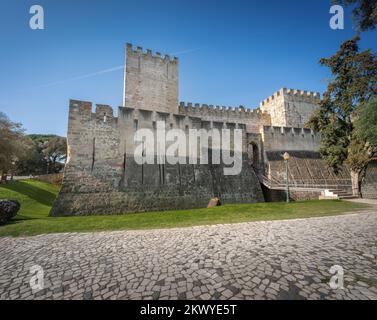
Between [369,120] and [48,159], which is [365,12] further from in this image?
[48,159]

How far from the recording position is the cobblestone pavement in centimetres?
240

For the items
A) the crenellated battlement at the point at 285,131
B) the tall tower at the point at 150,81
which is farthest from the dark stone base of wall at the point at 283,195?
the tall tower at the point at 150,81

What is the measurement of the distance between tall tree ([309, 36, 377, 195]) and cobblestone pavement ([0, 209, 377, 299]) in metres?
10.9

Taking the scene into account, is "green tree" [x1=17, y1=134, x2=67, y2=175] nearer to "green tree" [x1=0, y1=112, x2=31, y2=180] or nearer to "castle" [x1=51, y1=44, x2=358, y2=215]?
"green tree" [x1=0, y1=112, x2=31, y2=180]

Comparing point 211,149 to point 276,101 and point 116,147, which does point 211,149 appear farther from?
point 276,101

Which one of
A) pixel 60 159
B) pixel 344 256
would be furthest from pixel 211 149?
pixel 60 159

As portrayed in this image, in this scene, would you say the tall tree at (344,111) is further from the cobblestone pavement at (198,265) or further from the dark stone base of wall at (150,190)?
the cobblestone pavement at (198,265)

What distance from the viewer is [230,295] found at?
2.28 meters

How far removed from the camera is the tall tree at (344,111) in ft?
41.4

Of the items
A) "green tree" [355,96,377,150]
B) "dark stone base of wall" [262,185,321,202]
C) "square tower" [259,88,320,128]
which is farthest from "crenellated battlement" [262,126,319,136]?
"green tree" [355,96,377,150]

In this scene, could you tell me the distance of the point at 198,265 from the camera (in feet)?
10.4

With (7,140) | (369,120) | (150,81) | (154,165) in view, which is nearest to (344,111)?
(369,120)

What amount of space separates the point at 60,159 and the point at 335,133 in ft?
156

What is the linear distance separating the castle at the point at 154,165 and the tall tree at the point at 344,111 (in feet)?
11.0
